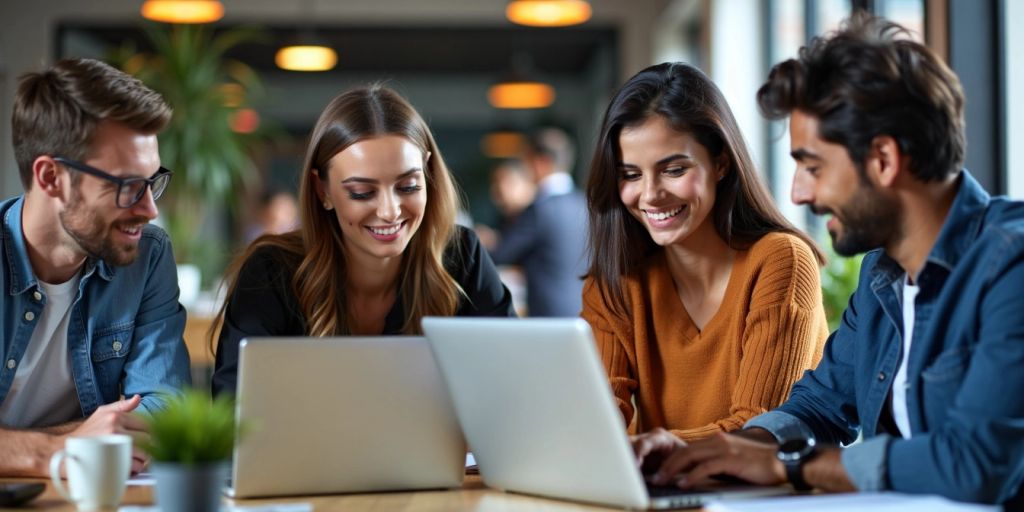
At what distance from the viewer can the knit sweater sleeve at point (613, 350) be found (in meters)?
2.18

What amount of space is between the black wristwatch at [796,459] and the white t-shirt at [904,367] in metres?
0.22

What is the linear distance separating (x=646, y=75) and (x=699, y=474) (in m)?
0.93

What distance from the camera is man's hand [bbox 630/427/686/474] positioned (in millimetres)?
1579

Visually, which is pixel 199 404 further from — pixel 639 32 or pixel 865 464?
pixel 639 32

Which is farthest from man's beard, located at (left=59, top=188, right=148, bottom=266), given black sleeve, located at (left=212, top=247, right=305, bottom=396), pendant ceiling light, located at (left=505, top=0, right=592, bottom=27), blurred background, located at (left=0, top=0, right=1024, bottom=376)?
pendant ceiling light, located at (left=505, top=0, right=592, bottom=27)

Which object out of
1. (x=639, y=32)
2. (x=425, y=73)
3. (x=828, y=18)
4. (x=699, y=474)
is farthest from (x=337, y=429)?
(x=425, y=73)

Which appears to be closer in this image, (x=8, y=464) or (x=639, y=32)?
(x=8, y=464)

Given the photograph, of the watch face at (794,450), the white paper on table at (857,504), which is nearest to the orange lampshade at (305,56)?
the watch face at (794,450)

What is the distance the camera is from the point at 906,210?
159 cm

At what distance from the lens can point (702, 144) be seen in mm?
2137

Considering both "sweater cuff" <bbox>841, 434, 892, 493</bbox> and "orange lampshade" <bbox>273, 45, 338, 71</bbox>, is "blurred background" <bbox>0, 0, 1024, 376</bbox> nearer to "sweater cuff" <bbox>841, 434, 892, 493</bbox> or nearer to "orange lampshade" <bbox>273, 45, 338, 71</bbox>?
"orange lampshade" <bbox>273, 45, 338, 71</bbox>

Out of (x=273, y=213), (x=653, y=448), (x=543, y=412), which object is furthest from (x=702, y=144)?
(x=273, y=213)

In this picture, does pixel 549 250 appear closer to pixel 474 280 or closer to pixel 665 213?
pixel 474 280

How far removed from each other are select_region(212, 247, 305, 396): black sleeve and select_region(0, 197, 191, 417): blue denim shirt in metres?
0.08
